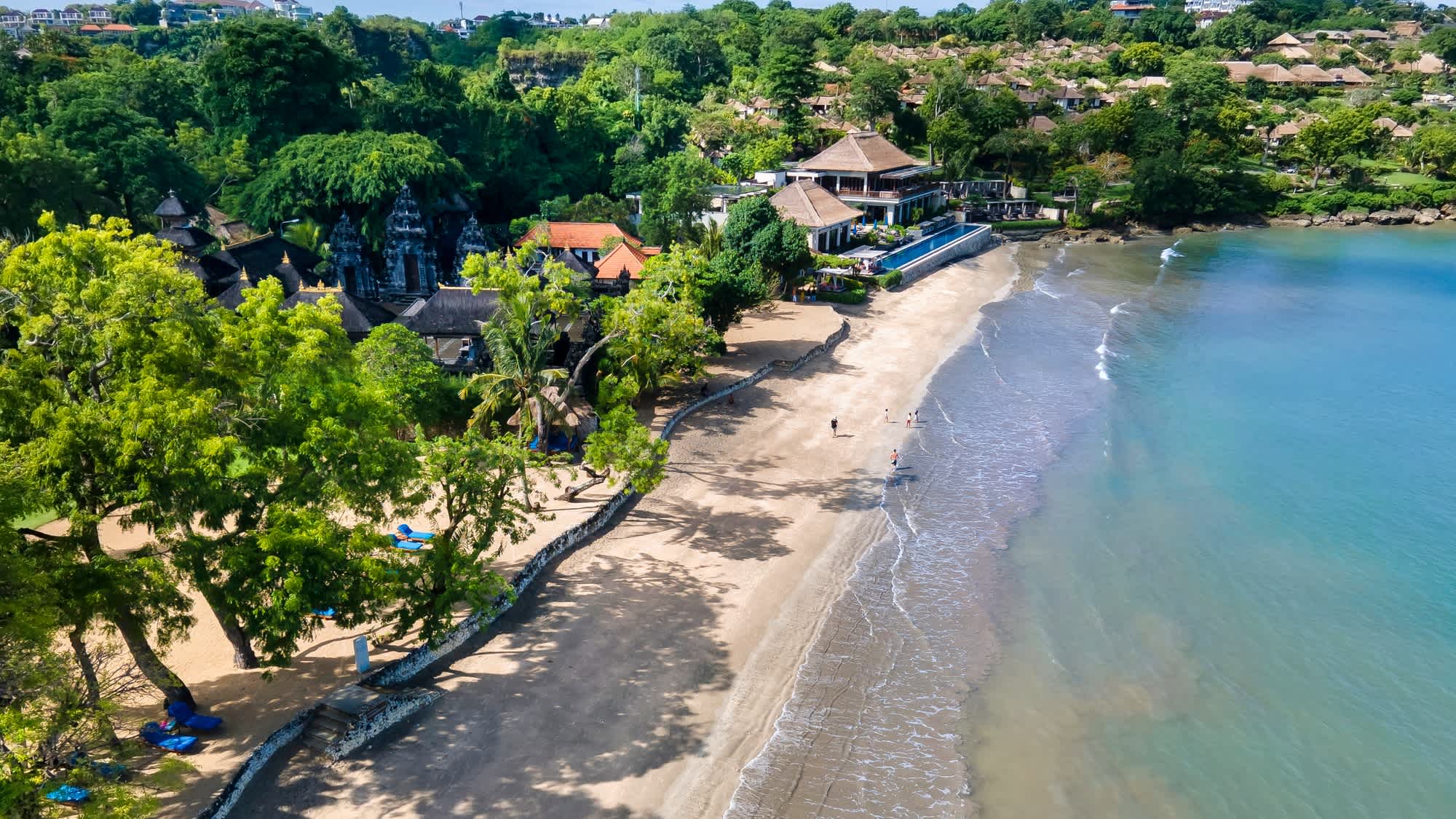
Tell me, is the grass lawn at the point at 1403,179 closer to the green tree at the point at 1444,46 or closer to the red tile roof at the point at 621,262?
the green tree at the point at 1444,46

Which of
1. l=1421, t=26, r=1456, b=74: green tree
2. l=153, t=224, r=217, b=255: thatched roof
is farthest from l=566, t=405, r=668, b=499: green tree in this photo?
l=1421, t=26, r=1456, b=74: green tree

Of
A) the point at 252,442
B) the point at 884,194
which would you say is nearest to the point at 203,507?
the point at 252,442

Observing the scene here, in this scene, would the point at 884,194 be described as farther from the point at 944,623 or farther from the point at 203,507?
the point at 203,507

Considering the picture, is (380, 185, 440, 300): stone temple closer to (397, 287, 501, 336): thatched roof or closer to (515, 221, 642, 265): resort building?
(515, 221, 642, 265): resort building

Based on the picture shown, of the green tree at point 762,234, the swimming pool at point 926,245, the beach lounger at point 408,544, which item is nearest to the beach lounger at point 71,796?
the beach lounger at point 408,544

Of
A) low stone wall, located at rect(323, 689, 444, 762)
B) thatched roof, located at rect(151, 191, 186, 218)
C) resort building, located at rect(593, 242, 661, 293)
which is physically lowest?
low stone wall, located at rect(323, 689, 444, 762)
